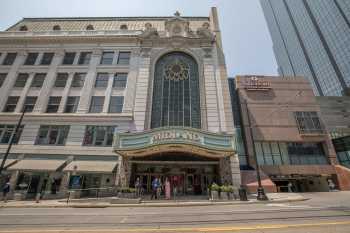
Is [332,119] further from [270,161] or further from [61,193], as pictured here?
[61,193]

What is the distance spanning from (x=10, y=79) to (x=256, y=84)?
129ft

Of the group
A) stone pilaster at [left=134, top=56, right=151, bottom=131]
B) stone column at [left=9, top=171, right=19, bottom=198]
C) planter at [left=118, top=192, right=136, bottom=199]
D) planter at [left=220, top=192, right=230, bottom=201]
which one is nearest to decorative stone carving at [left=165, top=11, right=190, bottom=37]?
stone pilaster at [left=134, top=56, right=151, bottom=131]

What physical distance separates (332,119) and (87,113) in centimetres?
5398

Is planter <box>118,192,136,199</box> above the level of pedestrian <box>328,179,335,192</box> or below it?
below

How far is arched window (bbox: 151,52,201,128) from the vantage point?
23500 millimetres

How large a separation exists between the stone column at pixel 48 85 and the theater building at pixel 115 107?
0.46 ft

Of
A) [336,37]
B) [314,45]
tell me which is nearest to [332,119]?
[336,37]

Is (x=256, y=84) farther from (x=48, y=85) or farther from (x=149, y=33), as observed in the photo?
(x=48, y=85)

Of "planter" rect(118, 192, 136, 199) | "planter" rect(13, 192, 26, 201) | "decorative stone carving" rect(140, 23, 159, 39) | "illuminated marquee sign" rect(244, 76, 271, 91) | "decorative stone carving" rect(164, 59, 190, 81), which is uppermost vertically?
"decorative stone carving" rect(140, 23, 159, 39)

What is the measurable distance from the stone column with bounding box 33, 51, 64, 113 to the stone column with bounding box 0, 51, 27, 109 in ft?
15.2

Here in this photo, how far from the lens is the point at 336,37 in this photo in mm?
88812

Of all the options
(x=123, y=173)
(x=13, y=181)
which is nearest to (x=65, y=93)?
(x=13, y=181)

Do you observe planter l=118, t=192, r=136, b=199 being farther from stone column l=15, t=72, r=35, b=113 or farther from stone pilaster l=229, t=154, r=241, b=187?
stone column l=15, t=72, r=35, b=113

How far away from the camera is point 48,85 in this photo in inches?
993
